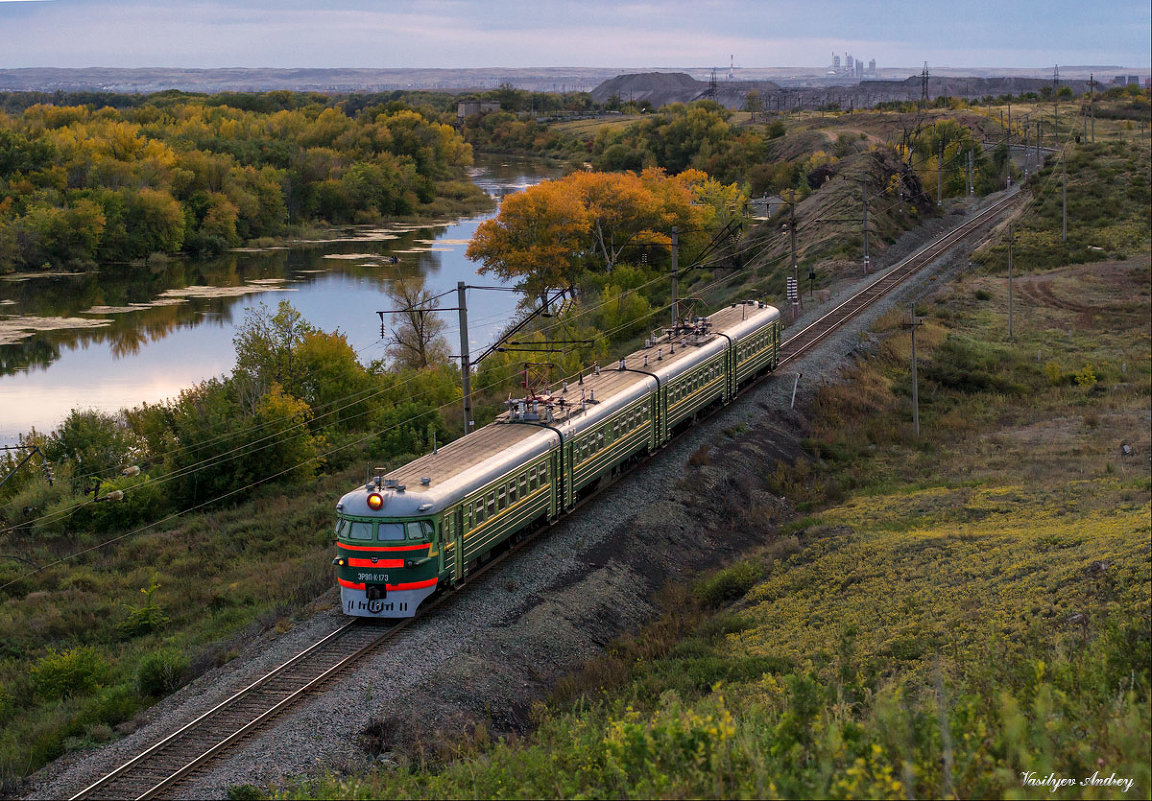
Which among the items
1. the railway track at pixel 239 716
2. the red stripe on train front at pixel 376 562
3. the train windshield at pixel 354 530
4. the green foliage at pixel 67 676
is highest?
the train windshield at pixel 354 530

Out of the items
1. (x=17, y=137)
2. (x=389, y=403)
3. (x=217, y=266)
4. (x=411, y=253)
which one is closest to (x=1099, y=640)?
(x=389, y=403)

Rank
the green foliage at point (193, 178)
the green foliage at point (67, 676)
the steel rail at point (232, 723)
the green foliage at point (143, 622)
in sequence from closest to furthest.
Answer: the steel rail at point (232, 723) → the green foliage at point (67, 676) → the green foliage at point (143, 622) → the green foliage at point (193, 178)

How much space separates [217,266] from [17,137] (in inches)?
980

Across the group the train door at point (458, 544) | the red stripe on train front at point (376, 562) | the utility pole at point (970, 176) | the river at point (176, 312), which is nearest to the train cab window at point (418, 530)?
the red stripe on train front at point (376, 562)

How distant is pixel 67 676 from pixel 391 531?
7349mm

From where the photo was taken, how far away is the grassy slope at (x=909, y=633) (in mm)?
10906

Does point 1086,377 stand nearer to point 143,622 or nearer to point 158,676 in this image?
point 143,622

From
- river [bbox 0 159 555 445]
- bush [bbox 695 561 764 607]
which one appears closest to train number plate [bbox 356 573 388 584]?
bush [bbox 695 561 764 607]

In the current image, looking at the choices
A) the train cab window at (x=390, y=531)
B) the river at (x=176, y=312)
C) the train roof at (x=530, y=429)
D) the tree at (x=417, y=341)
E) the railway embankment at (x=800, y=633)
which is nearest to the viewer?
the railway embankment at (x=800, y=633)

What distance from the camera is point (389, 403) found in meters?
48.6

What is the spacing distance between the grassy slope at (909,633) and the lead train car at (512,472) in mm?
3427

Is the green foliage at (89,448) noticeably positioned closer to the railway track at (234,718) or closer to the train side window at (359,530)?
the train side window at (359,530)

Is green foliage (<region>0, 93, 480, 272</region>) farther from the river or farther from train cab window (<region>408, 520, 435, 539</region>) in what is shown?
train cab window (<region>408, 520, 435, 539</region>)

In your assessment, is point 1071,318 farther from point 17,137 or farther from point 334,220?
point 17,137
